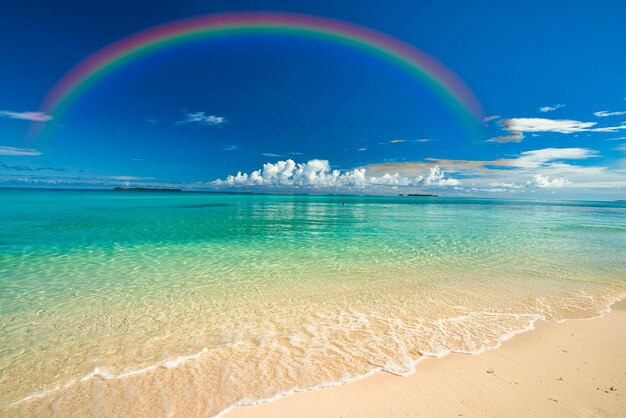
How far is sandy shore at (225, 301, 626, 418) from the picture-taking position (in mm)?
4945

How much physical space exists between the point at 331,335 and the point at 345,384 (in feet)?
6.58

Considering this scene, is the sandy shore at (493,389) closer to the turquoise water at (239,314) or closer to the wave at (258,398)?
the wave at (258,398)

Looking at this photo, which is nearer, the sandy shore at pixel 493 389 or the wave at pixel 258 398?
the sandy shore at pixel 493 389

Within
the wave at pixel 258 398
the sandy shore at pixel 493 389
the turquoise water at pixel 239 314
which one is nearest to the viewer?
the sandy shore at pixel 493 389

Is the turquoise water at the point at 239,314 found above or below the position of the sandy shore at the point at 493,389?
below

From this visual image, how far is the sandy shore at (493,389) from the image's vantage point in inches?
195

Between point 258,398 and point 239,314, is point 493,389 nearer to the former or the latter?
point 258,398

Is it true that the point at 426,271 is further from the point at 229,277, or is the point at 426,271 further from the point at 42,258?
the point at 42,258

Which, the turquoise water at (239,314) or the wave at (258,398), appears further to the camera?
the turquoise water at (239,314)

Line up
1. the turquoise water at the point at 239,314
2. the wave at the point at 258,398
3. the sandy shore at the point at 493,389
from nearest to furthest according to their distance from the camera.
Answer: the sandy shore at the point at 493,389 → the wave at the point at 258,398 → the turquoise water at the point at 239,314

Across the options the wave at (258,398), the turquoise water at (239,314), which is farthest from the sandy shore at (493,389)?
the turquoise water at (239,314)

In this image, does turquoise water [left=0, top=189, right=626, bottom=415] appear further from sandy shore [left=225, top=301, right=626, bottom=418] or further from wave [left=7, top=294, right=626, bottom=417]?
sandy shore [left=225, top=301, right=626, bottom=418]

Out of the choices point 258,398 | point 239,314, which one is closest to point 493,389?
point 258,398

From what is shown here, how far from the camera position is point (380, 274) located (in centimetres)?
1360
